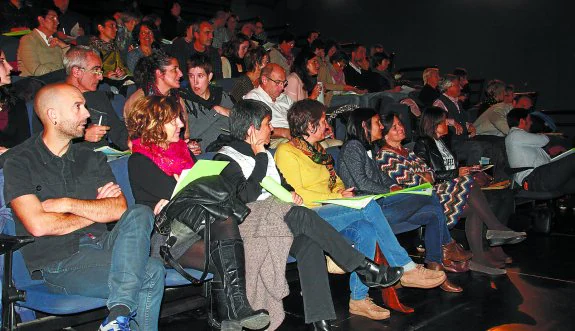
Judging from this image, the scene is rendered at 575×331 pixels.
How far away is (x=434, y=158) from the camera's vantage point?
4.27 metres

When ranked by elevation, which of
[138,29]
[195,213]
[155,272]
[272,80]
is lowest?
[155,272]

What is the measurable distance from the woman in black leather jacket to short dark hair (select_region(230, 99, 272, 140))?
167 centimetres

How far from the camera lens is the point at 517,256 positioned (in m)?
4.48

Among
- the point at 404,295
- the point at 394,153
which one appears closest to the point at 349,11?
the point at 394,153

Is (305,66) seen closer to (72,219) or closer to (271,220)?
(271,220)

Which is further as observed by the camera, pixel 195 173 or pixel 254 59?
pixel 254 59

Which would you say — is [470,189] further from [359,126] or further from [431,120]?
[359,126]

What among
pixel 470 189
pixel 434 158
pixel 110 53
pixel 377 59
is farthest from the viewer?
pixel 377 59

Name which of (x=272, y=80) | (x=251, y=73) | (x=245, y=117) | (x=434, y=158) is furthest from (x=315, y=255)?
(x=251, y=73)

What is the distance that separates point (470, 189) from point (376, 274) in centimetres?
145

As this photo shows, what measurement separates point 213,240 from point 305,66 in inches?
143

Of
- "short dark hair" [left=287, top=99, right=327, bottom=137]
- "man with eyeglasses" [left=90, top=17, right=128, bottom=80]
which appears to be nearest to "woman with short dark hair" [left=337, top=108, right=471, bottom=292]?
"short dark hair" [left=287, top=99, right=327, bottom=137]

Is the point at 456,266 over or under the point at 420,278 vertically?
under

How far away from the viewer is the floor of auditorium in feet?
9.90
